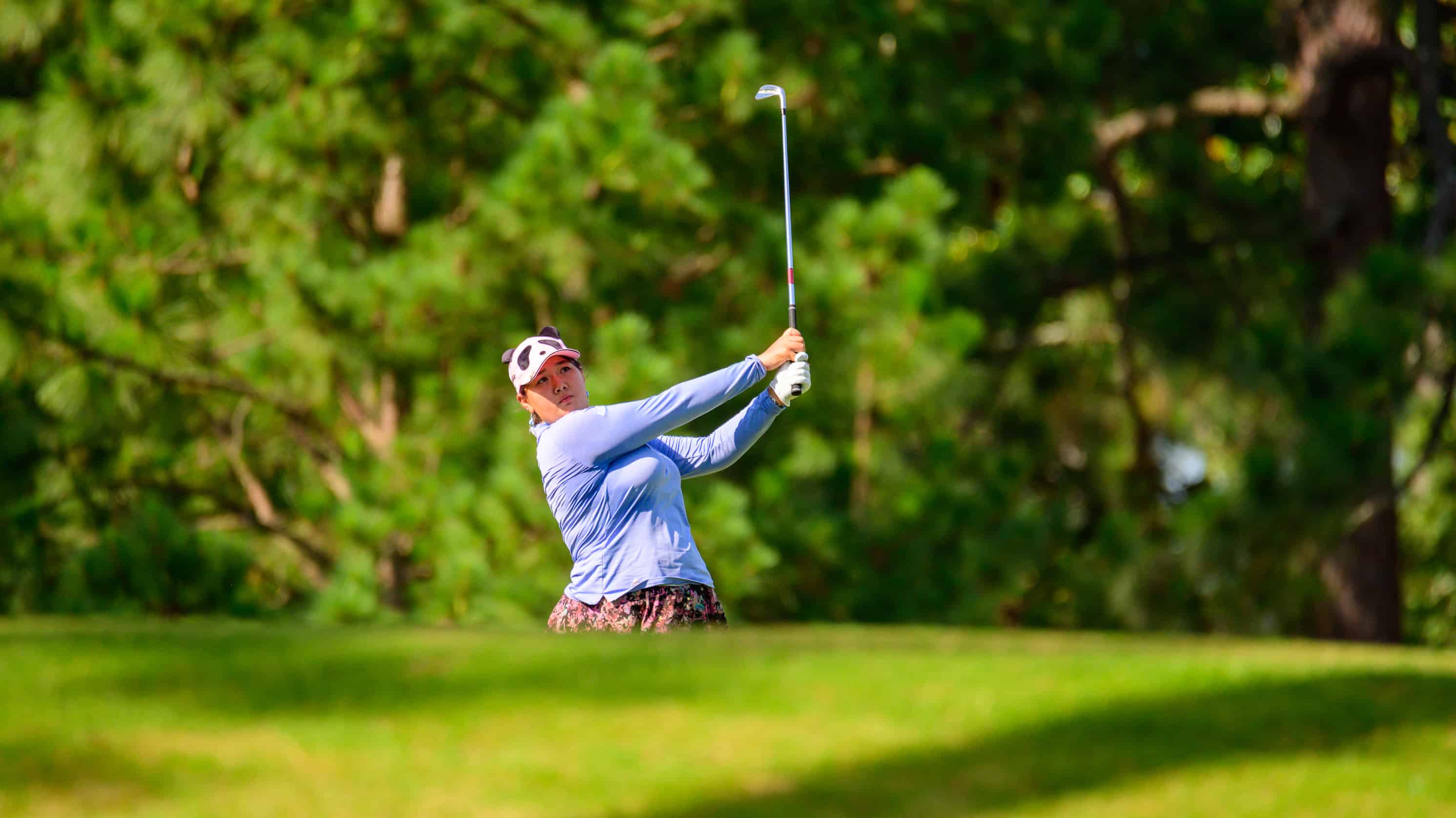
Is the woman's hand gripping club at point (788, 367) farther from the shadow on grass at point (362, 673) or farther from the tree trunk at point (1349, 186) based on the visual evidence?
the tree trunk at point (1349, 186)

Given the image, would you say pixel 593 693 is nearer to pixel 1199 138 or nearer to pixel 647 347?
pixel 647 347

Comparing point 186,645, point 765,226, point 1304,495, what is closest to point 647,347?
point 765,226

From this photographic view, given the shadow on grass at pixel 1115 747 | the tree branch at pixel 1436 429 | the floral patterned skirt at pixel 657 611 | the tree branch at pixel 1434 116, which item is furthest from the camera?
the tree branch at pixel 1434 116

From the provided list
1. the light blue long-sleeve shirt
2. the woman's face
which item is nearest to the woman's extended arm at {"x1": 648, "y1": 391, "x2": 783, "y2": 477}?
the light blue long-sleeve shirt

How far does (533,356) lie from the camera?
18.3 ft

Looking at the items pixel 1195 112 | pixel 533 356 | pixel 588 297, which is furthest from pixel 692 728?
pixel 1195 112

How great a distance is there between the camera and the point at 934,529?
430 inches

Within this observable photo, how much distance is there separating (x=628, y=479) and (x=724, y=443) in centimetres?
48

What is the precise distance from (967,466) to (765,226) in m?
2.63

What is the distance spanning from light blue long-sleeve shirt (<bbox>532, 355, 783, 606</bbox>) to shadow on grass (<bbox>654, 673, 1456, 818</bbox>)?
151 cm

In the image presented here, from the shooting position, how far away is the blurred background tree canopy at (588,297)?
10266 mm

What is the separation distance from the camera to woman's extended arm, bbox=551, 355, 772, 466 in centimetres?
521

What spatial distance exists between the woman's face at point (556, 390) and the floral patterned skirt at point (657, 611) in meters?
0.63

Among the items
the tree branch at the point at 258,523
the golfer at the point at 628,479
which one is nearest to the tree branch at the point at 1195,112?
the tree branch at the point at 258,523
